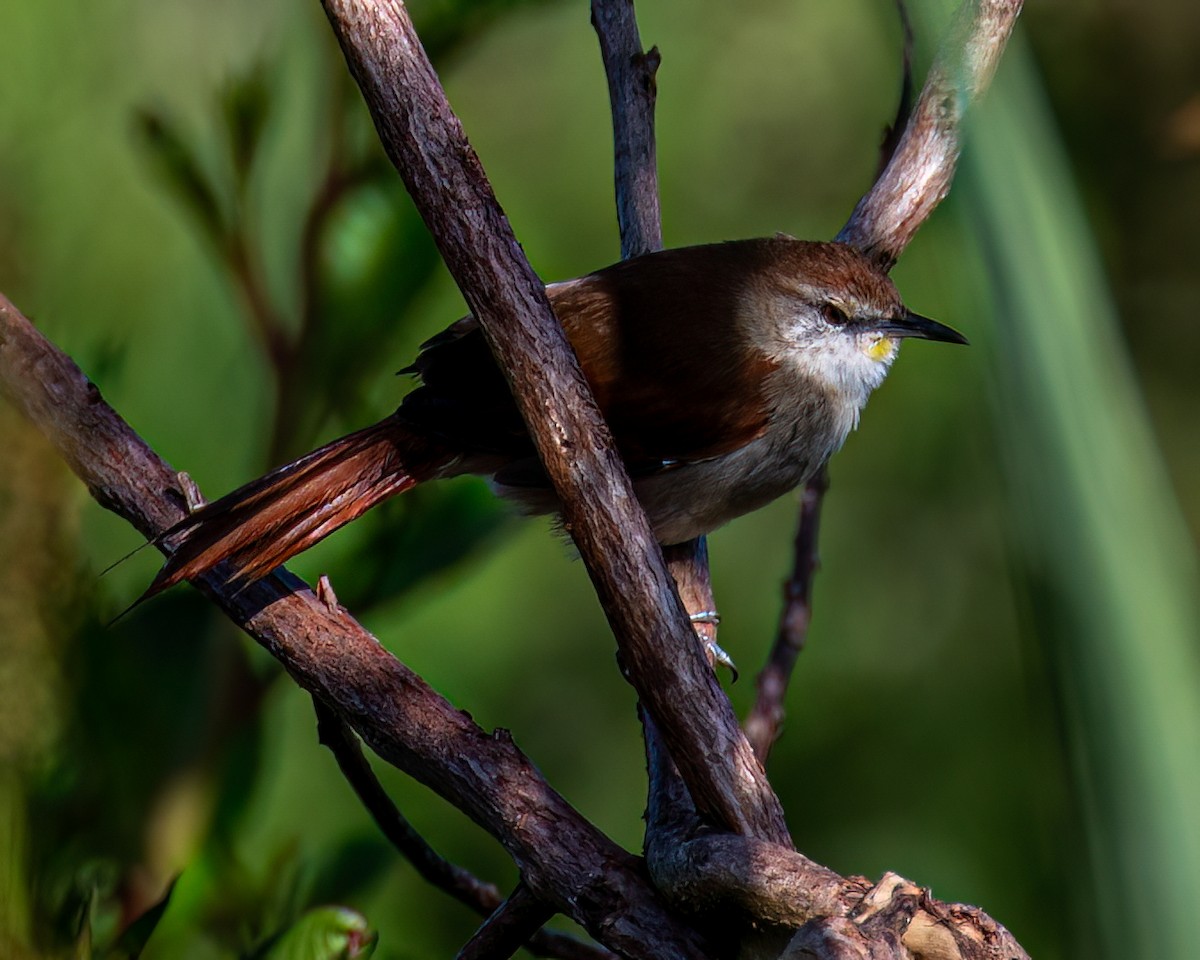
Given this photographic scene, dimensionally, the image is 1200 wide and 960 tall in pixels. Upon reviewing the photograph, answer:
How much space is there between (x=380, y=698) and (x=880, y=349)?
156cm

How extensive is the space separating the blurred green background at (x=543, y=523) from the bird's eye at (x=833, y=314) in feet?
1.05

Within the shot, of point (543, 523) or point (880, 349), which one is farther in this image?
point (543, 523)

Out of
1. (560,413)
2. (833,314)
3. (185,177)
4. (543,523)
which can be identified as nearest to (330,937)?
(560,413)

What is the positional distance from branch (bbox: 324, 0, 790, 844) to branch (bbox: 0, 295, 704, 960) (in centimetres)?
15

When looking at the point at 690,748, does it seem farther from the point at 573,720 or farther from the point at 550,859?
the point at 573,720

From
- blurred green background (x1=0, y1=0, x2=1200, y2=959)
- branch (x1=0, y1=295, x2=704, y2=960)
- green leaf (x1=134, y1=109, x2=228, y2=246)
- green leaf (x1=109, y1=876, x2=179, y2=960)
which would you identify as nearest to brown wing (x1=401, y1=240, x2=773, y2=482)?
blurred green background (x1=0, y1=0, x2=1200, y2=959)

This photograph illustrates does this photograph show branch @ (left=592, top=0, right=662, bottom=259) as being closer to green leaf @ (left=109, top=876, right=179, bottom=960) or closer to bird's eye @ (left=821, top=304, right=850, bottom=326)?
bird's eye @ (left=821, top=304, right=850, bottom=326)

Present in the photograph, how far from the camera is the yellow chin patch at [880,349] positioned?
2.64 metres

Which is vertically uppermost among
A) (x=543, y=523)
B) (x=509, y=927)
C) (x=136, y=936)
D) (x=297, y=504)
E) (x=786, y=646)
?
(x=543, y=523)

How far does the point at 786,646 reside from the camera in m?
2.01

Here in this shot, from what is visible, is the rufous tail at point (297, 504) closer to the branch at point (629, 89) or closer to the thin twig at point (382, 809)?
the thin twig at point (382, 809)

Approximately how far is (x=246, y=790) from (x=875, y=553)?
2378mm

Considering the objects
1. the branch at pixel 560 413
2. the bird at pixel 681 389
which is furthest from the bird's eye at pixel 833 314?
the branch at pixel 560 413

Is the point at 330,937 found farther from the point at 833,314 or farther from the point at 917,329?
the point at 917,329
